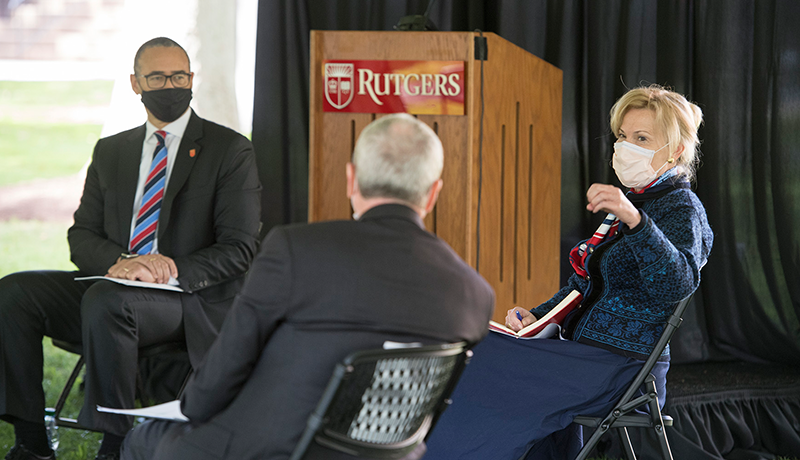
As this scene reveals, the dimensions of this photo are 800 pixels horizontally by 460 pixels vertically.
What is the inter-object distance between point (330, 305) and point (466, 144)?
4.80 feet

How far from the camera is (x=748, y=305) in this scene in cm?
383

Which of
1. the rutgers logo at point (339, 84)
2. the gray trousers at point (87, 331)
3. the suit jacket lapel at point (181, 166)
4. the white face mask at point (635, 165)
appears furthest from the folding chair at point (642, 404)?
the suit jacket lapel at point (181, 166)

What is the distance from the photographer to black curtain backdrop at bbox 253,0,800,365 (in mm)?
3770

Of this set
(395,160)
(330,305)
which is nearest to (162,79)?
(395,160)

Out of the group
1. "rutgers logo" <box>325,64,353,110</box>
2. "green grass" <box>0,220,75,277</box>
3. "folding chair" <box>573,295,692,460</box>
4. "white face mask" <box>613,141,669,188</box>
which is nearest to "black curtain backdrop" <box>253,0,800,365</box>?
"rutgers logo" <box>325,64,353,110</box>

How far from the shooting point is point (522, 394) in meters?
1.97

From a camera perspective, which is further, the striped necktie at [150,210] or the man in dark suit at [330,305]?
the striped necktie at [150,210]

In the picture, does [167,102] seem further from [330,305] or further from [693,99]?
[693,99]

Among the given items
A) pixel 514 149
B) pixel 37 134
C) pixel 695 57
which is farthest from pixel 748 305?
pixel 37 134

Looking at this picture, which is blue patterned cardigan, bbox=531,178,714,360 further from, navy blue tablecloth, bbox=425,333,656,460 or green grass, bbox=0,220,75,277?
green grass, bbox=0,220,75,277

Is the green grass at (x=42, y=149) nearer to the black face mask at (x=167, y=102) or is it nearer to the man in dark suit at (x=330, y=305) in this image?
the black face mask at (x=167, y=102)

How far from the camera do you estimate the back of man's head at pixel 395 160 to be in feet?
4.58

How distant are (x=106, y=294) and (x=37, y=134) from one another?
5928 millimetres

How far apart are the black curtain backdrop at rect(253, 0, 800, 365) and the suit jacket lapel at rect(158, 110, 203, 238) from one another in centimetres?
98
